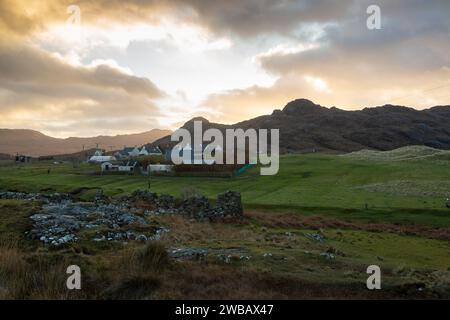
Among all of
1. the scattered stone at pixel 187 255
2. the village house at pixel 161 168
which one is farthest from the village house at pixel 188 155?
the scattered stone at pixel 187 255

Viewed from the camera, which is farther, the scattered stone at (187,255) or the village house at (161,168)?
the village house at (161,168)

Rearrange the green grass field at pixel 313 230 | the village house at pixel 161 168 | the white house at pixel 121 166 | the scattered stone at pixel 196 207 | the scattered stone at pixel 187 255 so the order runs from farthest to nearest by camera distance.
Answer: the white house at pixel 121 166 < the village house at pixel 161 168 < the scattered stone at pixel 196 207 < the scattered stone at pixel 187 255 < the green grass field at pixel 313 230

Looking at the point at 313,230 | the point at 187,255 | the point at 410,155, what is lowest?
the point at 313,230

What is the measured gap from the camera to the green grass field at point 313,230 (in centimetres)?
1638

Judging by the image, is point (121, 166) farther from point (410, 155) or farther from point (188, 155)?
point (410, 155)

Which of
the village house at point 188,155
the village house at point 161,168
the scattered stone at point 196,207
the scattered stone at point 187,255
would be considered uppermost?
the village house at point 188,155

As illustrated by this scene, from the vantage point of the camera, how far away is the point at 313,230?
46812mm

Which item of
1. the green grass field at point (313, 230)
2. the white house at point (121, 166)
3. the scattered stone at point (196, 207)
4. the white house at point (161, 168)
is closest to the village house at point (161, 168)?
the white house at point (161, 168)

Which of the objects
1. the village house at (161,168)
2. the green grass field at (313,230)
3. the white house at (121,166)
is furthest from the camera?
the white house at (121,166)

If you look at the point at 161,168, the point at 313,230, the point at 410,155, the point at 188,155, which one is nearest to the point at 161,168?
the point at 161,168

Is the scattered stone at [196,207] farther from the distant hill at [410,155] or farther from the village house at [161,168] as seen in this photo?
the distant hill at [410,155]

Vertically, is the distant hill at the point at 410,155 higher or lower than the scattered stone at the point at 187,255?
higher

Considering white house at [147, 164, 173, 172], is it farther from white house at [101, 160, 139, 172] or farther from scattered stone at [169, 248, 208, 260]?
scattered stone at [169, 248, 208, 260]
